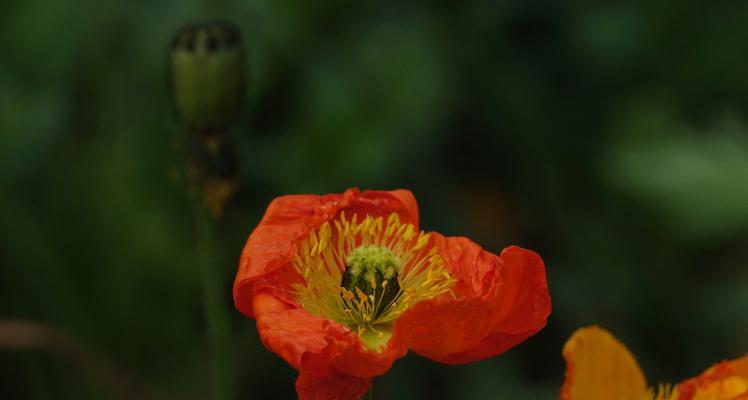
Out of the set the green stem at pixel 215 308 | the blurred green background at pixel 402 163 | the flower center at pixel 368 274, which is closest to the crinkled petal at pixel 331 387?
the flower center at pixel 368 274

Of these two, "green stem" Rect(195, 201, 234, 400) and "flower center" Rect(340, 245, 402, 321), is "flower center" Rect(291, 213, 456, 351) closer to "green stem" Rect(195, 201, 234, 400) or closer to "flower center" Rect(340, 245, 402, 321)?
"flower center" Rect(340, 245, 402, 321)

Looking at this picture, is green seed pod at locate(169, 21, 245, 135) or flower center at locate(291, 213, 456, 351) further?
green seed pod at locate(169, 21, 245, 135)

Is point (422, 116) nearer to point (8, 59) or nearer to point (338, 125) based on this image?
point (338, 125)

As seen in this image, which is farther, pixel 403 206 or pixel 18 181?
pixel 18 181

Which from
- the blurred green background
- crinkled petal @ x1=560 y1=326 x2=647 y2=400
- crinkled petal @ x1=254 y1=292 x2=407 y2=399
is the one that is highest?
crinkled petal @ x1=254 y1=292 x2=407 y2=399

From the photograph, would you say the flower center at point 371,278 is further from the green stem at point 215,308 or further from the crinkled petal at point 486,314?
the green stem at point 215,308

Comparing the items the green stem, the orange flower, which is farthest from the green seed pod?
the orange flower

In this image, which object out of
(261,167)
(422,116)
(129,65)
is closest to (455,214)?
(422,116)
